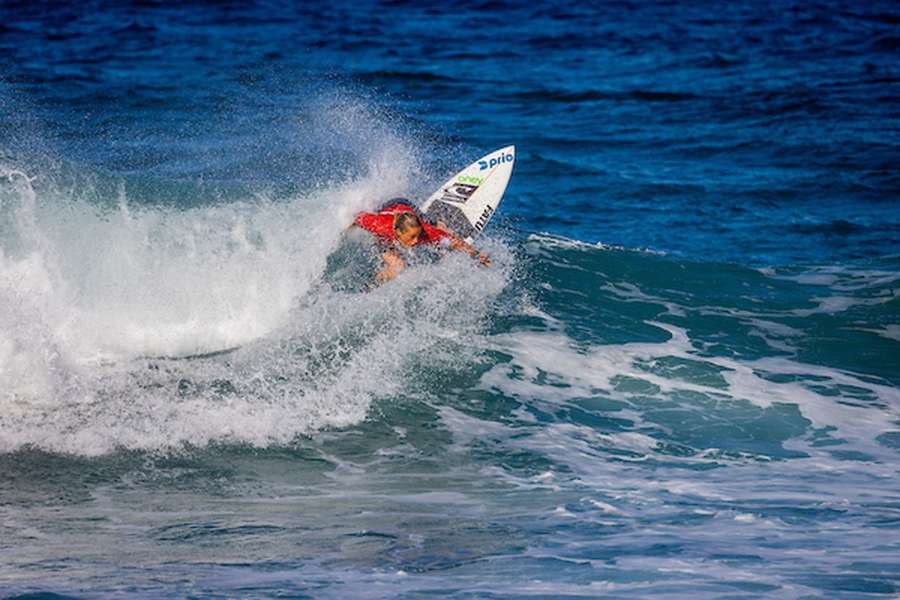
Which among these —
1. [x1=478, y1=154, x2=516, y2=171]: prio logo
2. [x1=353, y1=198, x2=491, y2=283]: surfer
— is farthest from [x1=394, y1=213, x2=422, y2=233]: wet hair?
[x1=478, y1=154, x2=516, y2=171]: prio logo

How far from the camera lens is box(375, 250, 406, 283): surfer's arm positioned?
11.8 meters

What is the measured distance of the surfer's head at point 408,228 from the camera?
1180 centimetres

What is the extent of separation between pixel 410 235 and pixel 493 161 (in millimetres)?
2441

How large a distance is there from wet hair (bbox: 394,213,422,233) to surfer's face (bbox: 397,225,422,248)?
0.02 metres

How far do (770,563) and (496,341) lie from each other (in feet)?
16.8

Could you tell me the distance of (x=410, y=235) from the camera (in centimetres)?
1181

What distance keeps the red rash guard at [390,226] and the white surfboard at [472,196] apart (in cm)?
107

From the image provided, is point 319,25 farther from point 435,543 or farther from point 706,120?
point 435,543

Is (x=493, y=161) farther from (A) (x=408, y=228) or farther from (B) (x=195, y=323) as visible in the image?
(B) (x=195, y=323)

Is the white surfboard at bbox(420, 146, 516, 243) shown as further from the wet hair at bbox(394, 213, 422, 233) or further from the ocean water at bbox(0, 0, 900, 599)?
the wet hair at bbox(394, 213, 422, 233)

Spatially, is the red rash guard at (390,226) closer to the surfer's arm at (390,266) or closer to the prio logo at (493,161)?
the surfer's arm at (390,266)

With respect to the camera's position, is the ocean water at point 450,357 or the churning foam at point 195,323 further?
the churning foam at point 195,323

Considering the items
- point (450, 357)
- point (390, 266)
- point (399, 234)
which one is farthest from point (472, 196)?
point (450, 357)

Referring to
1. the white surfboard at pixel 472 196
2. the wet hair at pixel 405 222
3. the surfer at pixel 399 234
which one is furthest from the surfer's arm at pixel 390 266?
the white surfboard at pixel 472 196
